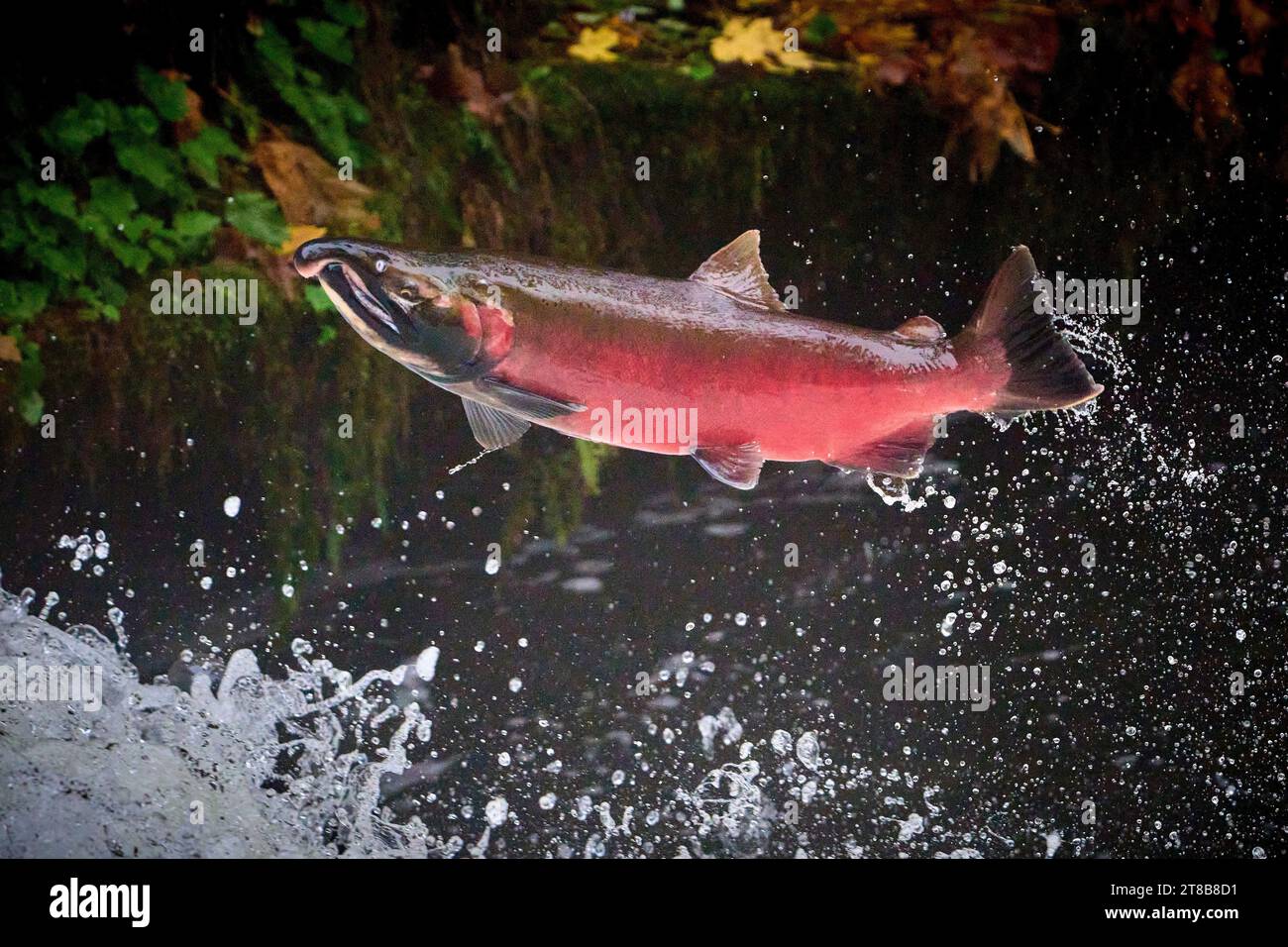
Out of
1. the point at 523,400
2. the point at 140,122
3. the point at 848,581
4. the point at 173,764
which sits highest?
the point at 140,122

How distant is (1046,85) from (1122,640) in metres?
1.17

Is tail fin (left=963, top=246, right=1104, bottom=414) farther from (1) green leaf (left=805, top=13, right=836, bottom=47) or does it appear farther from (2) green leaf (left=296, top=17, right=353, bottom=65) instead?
(2) green leaf (left=296, top=17, right=353, bottom=65)

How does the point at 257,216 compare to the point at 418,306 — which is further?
the point at 257,216

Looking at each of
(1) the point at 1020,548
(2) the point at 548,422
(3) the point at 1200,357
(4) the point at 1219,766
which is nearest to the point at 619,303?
(2) the point at 548,422

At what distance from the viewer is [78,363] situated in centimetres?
280

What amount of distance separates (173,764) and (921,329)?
1.77m

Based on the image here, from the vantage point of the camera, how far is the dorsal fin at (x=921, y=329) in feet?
9.18

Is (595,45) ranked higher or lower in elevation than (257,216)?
higher

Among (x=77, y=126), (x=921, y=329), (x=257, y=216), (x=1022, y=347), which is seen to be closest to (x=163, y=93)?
(x=77, y=126)

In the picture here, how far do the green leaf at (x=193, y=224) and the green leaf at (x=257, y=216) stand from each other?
35 millimetres

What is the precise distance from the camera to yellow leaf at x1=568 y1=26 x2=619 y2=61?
9.15ft

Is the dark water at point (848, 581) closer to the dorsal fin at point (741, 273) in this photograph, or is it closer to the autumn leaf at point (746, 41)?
the dorsal fin at point (741, 273)

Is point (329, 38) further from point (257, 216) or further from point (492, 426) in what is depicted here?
point (492, 426)

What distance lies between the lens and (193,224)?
2.78 metres
